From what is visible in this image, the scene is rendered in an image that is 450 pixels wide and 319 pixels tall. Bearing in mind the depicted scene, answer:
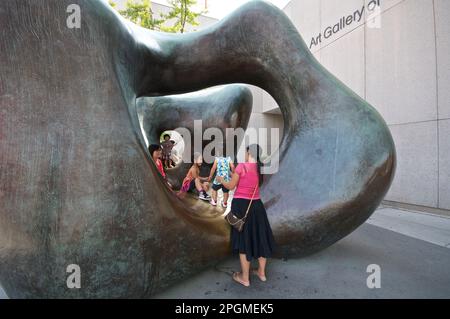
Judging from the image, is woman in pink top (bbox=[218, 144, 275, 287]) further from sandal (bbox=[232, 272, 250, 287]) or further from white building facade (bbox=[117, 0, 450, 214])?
white building facade (bbox=[117, 0, 450, 214])

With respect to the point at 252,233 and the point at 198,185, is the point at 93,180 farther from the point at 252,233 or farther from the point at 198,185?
the point at 198,185

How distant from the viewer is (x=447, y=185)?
237 inches

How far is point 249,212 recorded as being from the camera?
2703 mm

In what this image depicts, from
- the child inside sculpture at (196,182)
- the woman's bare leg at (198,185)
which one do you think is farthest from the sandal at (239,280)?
the woman's bare leg at (198,185)

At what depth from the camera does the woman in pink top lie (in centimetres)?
269

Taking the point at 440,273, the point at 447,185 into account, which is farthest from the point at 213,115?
the point at 447,185

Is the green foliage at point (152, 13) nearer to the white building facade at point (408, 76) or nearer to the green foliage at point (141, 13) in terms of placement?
the green foliage at point (141, 13)

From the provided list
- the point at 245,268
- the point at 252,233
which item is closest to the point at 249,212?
the point at 252,233

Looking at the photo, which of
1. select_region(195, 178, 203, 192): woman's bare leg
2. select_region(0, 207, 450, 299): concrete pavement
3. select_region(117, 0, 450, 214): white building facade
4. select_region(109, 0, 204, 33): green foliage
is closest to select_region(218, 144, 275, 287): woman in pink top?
select_region(0, 207, 450, 299): concrete pavement

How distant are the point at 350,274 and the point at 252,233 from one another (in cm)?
125

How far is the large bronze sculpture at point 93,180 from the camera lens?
2104 mm

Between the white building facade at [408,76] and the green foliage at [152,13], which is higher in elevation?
the green foliage at [152,13]

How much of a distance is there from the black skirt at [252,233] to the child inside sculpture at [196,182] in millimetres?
2791

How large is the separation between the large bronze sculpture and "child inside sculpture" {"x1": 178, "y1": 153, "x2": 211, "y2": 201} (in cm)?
241
